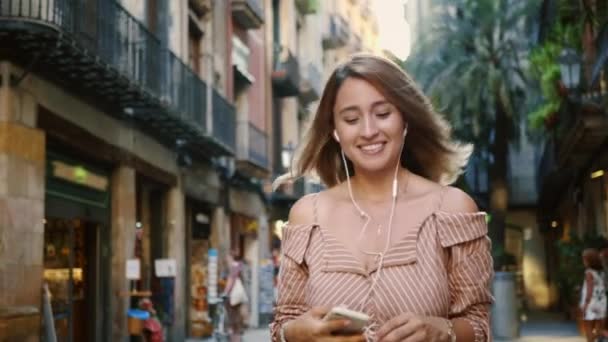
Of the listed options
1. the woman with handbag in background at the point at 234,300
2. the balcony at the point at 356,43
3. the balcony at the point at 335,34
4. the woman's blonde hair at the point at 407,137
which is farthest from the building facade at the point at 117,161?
Answer: the balcony at the point at 356,43

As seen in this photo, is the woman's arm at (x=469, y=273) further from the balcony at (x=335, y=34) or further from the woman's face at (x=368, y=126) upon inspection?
the balcony at (x=335, y=34)

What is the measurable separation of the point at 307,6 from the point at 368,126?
30315 mm

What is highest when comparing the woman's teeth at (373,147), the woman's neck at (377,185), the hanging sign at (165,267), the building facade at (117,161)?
the building facade at (117,161)

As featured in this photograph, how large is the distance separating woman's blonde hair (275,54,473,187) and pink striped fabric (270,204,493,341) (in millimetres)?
290

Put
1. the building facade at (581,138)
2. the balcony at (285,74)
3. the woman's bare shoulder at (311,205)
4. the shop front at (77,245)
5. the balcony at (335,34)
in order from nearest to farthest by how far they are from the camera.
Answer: the woman's bare shoulder at (311,205)
the shop front at (77,245)
the building facade at (581,138)
the balcony at (285,74)
the balcony at (335,34)

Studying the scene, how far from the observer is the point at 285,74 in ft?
91.9

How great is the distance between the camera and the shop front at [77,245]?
1243 centimetres

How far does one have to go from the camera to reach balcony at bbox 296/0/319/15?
31.9 meters

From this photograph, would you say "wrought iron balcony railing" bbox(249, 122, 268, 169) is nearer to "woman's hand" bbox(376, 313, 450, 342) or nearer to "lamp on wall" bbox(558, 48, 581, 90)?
"lamp on wall" bbox(558, 48, 581, 90)

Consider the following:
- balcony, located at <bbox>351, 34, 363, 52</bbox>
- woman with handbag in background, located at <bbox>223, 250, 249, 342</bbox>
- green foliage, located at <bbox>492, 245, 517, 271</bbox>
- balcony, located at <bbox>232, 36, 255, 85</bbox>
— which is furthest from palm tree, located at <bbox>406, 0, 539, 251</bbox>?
balcony, located at <bbox>351, 34, 363, 52</bbox>

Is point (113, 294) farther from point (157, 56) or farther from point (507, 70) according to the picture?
point (507, 70)

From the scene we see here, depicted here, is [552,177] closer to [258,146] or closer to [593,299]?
[258,146]

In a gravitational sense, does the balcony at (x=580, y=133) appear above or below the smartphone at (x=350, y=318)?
above

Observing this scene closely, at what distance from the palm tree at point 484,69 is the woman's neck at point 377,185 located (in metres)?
20.4
